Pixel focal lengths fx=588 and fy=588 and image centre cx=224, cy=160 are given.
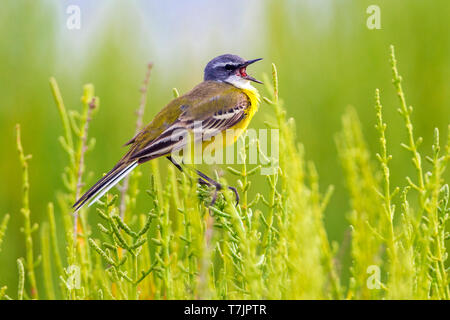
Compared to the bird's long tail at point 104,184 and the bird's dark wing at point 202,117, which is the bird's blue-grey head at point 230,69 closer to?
the bird's dark wing at point 202,117

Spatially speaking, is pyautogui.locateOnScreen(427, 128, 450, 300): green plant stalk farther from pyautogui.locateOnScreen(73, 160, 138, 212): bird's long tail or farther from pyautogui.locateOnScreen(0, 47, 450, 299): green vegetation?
pyautogui.locateOnScreen(73, 160, 138, 212): bird's long tail

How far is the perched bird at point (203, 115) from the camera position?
3.13m

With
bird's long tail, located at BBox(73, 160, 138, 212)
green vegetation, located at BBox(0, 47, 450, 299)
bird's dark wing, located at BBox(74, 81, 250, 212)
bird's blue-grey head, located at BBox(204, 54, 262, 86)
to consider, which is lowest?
green vegetation, located at BBox(0, 47, 450, 299)

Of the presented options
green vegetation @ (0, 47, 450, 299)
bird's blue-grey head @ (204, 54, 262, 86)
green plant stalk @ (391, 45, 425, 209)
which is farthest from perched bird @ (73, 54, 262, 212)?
green plant stalk @ (391, 45, 425, 209)

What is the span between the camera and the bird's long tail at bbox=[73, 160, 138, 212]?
268 centimetres

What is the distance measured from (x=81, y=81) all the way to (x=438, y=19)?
305 centimetres

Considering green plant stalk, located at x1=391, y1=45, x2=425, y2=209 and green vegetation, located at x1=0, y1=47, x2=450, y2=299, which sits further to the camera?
green plant stalk, located at x1=391, y1=45, x2=425, y2=209

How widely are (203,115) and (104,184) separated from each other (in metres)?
1.04

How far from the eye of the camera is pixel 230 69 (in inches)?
165

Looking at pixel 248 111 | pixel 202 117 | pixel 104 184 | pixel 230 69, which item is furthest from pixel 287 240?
pixel 230 69

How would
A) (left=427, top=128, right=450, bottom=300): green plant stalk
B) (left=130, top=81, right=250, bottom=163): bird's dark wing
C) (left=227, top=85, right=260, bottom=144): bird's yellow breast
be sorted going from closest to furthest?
(left=427, top=128, right=450, bottom=300): green plant stalk
(left=130, top=81, right=250, bottom=163): bird's dark wing
(left=227, top=85, right=260, bottom=144): bird's yellow breast

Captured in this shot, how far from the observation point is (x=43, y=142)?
15.5 feet

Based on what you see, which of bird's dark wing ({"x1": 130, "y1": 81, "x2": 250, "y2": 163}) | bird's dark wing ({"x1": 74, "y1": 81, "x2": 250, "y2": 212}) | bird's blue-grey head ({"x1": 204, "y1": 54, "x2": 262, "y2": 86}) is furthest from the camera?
bird's blue-grey head ({"x1": 204, "y1": 54, "x2": 262, "y2": 86})
